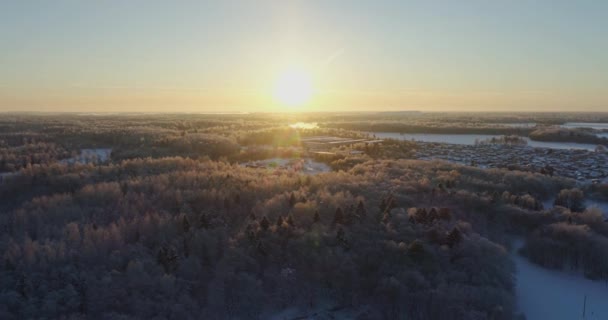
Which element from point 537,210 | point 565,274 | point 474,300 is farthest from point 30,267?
point 537,210

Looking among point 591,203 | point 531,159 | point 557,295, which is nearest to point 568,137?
point 531,159

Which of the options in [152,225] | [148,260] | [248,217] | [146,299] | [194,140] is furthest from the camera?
[194,140]

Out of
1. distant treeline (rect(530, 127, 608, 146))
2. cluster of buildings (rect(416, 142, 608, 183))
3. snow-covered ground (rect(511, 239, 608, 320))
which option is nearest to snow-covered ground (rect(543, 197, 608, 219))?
cluster of buildings (rect(416, 142, 608, 183))

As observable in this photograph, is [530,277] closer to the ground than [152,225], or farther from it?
closer to the ground

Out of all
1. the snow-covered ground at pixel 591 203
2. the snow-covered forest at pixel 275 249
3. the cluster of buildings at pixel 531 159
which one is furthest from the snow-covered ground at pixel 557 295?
the cluster of buildings at pixel 531 159

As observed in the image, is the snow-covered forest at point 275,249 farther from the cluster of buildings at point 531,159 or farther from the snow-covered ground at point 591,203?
the cluster of buildings at point 531,159

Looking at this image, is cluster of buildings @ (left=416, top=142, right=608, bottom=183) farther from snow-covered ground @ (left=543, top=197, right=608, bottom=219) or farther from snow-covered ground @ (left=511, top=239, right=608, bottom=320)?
snow-covered ground @ (left=511, top=239, right=608, bottom=320)

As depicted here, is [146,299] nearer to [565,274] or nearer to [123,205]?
[123,205]
